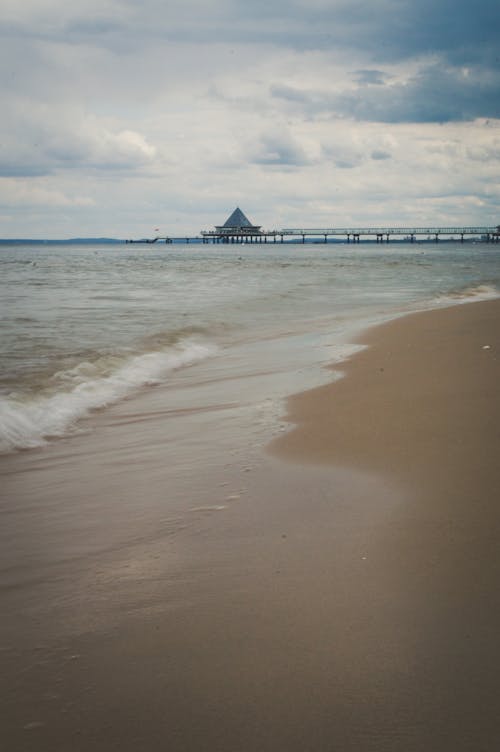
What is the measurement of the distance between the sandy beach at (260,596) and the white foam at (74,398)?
926 mm

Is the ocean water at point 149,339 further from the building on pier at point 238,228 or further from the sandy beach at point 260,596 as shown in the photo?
the building on pier at point 238,228

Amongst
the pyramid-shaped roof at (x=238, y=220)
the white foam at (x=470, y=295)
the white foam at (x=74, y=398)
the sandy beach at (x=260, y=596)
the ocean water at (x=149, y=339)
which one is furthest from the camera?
the pyramid-shaped roof at (x=238, y=220)

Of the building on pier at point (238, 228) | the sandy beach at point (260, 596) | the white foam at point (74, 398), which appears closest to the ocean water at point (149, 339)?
the white foam at point (74, 398)

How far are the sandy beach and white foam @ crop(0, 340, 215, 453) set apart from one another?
0.93 metres

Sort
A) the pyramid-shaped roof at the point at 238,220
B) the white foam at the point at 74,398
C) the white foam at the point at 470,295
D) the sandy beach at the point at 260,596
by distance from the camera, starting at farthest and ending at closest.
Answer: the pyramid-shaped roof at the point at 238,220 < the white foam at the point at 470,295 < the white foam at the point at 74,398 < the sandy beach at the point at 260,596

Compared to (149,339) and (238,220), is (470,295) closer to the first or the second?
(149,339)

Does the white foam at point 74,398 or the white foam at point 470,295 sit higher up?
the white foam at point 470,295

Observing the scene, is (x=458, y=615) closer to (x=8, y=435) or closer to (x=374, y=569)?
(x=374, y=569)

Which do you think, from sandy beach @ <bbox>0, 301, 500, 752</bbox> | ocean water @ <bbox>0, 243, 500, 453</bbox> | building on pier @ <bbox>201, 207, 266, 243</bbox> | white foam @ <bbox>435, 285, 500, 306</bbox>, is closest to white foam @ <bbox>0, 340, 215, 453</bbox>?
ocean water @ <bbox>0, 243, 500, 453</bbox>

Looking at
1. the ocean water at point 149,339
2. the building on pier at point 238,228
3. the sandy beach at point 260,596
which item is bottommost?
the sandy beach at point 260,596

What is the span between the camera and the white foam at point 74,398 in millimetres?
5469

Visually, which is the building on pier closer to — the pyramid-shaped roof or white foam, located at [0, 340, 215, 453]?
the pyramid-shaped roof

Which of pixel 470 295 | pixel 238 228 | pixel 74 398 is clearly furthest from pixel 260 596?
pixel 238 228

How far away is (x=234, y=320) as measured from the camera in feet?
48.6
